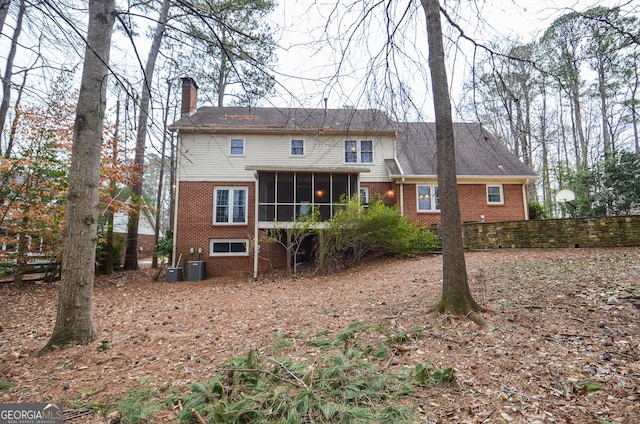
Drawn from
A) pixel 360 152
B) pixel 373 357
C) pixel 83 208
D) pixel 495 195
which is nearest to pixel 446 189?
pixel 373 357

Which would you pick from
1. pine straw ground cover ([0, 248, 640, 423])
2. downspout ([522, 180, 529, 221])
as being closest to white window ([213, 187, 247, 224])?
pine straw ground cover ([0, 248, 640, 423])

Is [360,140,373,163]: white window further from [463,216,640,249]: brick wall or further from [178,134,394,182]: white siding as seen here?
[463,216,640,249]: brick wall

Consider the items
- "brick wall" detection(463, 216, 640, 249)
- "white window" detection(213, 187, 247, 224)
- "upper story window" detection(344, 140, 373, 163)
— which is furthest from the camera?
"upper story window" detection(344, 140, 373, 163)

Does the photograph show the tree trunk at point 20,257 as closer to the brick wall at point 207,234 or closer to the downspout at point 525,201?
the brick wall at point 207,234

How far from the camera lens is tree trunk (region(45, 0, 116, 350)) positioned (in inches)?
161

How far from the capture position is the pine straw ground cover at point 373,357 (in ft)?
7.87

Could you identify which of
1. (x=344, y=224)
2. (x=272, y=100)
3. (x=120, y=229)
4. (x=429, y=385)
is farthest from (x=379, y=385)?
(x=120, y=229)

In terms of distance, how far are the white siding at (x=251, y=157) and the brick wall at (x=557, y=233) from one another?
16.1ft

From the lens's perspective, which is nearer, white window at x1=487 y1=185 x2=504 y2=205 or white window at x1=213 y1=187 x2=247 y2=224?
white window at x1=213 y1=187 x2=247 y2=224

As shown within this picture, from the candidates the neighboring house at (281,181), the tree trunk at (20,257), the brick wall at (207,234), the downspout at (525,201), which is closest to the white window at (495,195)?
the neighboring house at (281,181)

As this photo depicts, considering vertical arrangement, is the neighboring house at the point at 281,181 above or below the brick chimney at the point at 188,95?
below

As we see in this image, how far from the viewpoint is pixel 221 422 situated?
2.27 m

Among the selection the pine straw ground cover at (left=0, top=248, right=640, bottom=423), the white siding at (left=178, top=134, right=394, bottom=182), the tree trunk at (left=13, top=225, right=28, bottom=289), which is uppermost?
the white siding at (left=178, top=134, right=394, bottom=182)

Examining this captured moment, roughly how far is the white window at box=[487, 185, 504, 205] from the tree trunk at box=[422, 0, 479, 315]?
1152cm
